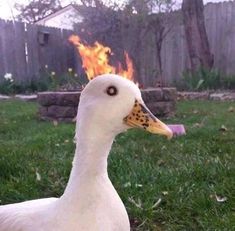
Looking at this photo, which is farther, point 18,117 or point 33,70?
point 33,70

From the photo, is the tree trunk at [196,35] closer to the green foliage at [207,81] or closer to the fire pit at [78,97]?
the green foliage at [207,81]

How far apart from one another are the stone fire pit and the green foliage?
10.1ft

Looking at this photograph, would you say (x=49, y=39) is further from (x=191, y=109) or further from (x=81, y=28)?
(x=191, y=109)

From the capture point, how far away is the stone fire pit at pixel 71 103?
16.7ft

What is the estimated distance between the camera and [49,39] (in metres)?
11.8

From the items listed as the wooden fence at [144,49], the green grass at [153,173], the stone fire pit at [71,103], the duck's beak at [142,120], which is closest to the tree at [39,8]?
the wooden fence at [144,49]

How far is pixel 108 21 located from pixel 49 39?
195 cm

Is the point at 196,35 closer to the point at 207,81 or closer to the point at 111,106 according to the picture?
the point at 207,81

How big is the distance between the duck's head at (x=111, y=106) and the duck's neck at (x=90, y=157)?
0.02m

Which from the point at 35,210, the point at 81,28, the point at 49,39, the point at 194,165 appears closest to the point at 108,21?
the point at 81,28

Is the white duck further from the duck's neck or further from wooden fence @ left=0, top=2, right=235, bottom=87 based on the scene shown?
wooden fence @ left=0, top=2, right=235, bottom=87

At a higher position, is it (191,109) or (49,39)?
(49,39)

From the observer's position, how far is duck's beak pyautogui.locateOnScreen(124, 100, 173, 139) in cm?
133

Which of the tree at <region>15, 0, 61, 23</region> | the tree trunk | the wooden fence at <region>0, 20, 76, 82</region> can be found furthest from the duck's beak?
the tree at <region>15, 0, 61, 23</region>
